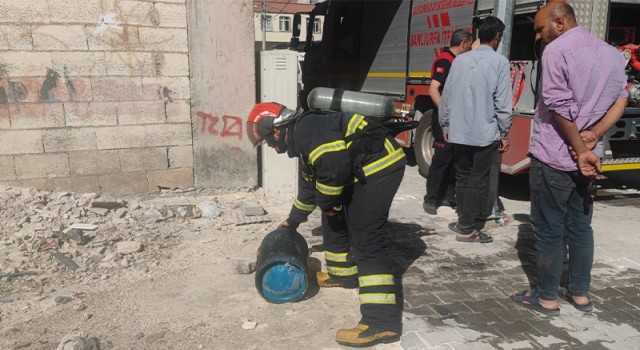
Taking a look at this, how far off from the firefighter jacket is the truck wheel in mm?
4428

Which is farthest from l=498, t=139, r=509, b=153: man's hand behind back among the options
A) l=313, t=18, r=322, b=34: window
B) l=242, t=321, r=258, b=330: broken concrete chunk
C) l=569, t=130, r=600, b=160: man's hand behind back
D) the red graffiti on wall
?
l=313, t=18, r=322, b=34: window

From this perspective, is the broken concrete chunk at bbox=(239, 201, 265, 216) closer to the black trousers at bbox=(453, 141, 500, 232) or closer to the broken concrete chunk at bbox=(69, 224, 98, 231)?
the broken concrete chunk at bbox=(69, 224, 98, 231)

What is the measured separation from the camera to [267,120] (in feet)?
10.5

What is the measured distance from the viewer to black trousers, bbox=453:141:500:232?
15.2 ft

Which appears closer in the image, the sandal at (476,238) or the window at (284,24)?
the sandal at (476,238)

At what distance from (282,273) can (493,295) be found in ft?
4.98

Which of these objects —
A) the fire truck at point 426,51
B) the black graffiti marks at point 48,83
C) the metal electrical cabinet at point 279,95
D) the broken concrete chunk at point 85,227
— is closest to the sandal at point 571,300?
the fire truck at point 426,51

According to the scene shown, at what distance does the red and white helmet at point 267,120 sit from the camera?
3180mm

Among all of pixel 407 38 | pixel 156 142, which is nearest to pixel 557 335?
pixel 156 142

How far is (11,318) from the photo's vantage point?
3238mm

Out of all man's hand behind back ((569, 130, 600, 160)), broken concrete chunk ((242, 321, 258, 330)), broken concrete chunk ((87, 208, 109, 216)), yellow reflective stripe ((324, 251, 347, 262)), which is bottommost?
broken concrete chunk ((242, 321, 258, 330))

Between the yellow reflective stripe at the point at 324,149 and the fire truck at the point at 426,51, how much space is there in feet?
9.40

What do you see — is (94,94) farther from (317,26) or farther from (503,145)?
(317,26)

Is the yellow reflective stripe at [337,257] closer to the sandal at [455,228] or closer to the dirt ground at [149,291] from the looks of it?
→ the dirt ground at [149,291]
